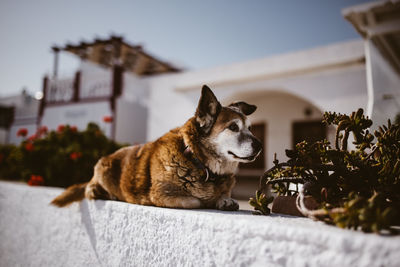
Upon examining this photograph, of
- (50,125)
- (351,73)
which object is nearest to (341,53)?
(351,73)

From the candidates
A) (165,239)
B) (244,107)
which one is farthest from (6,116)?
(165,239)

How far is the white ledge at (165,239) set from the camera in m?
1.01

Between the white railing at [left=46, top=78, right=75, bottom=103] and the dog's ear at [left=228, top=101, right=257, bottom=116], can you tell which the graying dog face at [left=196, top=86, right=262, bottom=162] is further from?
the white railing at [left=46, top=78, right=75, bottom=103]

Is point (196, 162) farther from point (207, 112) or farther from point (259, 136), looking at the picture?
point (259, 136)

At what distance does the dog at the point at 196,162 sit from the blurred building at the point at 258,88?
1.73 metres

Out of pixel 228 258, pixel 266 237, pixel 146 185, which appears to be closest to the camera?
pixel 266 237

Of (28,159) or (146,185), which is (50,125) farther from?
(146,185)

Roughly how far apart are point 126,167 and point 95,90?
33.4 ft

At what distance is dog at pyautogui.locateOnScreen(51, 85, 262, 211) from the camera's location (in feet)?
5.99

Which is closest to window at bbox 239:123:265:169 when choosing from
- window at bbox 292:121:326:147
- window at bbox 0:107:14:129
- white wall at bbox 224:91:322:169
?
white wall at bbox 224:91:322:169

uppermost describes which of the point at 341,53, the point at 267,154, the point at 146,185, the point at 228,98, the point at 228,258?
the point at 341,53

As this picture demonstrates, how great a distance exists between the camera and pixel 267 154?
35.6ft

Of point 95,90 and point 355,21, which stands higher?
point 355,21

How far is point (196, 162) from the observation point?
1864 millimetres
